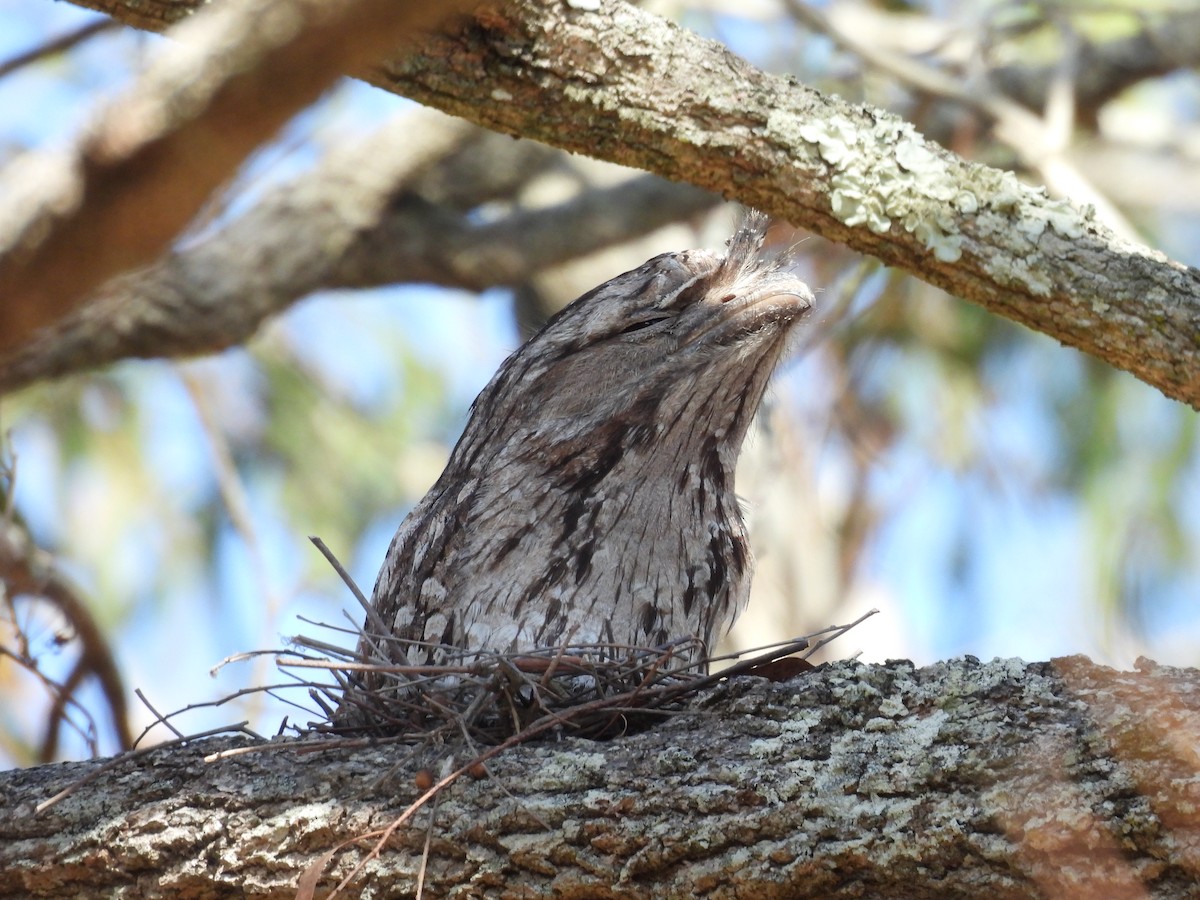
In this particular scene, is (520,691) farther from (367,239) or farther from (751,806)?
(367,239)

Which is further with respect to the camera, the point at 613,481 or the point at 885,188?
the point at 613,481

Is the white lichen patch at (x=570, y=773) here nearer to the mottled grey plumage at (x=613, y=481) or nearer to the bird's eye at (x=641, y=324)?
the mottled grey plumage at (x=613, y=481)

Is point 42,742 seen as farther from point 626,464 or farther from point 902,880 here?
point 902,880

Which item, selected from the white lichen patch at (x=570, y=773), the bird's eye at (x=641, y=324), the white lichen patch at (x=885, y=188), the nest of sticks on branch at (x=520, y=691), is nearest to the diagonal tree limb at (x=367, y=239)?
the bird's eye at (x=641, y=324)

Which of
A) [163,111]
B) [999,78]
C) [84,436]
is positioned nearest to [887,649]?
[999,78]

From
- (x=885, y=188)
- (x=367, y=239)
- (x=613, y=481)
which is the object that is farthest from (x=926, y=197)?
(x=367, y=239)

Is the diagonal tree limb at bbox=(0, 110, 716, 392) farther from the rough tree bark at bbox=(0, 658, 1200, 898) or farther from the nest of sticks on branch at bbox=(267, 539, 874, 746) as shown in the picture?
the rough tree bark at bbox=(0, 658, 1200, 898)
